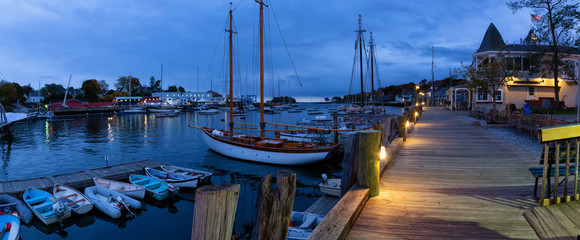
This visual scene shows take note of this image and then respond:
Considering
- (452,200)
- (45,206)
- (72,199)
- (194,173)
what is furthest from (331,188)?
(45,206)

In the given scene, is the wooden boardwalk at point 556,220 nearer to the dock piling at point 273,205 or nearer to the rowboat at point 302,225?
the dock piling at point 273,205

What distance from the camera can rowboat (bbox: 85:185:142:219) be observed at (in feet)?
41.1

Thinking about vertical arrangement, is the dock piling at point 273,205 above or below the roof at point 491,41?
below

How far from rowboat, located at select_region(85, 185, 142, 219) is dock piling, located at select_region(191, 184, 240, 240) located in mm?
12393

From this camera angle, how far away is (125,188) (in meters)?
14.5

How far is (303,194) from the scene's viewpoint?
15656 mm

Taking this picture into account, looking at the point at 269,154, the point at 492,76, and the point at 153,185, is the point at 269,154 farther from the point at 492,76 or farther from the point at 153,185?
the point at 492,76

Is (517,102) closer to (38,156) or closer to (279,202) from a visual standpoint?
(279,202)

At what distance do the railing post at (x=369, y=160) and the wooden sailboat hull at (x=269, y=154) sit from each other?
13682 millimetres

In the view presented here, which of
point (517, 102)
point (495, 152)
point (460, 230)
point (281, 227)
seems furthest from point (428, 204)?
point (517, 102)

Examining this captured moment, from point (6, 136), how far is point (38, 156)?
19349mm

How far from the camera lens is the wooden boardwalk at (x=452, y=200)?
400cm

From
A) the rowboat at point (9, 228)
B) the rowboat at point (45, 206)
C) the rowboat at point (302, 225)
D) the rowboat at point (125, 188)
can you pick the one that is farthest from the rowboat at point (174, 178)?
the rowboat at point (302, 225)

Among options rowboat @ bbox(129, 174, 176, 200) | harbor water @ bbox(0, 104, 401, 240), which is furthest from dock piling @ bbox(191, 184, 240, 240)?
rowboat @ bbox(129, 174, 176, 200)
